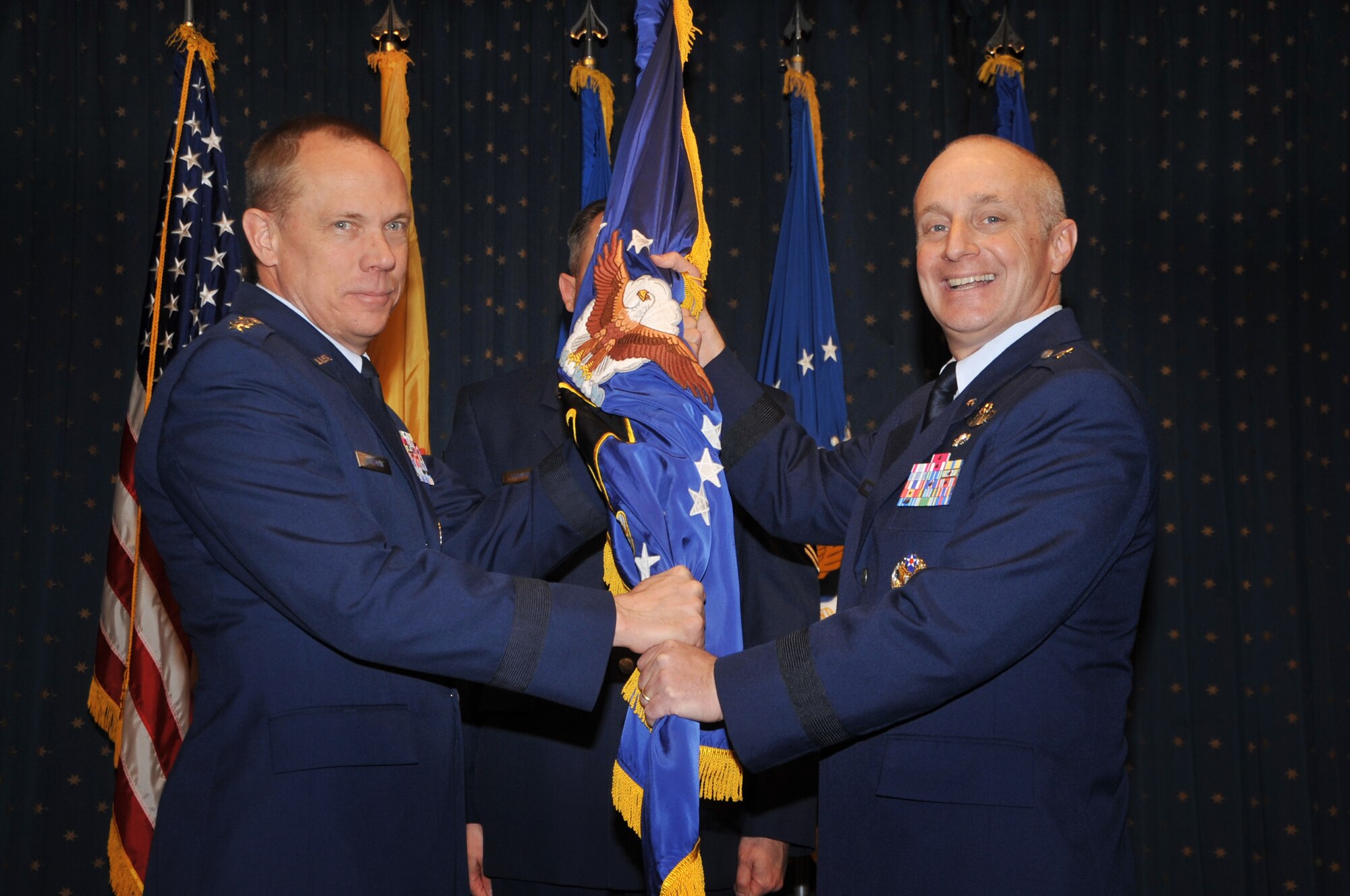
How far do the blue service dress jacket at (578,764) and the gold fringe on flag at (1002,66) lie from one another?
236 cm

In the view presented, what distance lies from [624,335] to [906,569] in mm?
774

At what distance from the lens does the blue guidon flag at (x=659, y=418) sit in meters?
2.10

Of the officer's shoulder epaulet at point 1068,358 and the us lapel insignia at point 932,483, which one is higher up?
the officer's shoulder epaulet at point 1068,358

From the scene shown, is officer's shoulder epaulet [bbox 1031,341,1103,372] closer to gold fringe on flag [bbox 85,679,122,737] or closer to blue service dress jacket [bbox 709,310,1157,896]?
blue service dress jacket [bbox 709,310,1157,896]

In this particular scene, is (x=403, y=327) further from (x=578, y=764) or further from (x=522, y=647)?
(x=522, y=647)

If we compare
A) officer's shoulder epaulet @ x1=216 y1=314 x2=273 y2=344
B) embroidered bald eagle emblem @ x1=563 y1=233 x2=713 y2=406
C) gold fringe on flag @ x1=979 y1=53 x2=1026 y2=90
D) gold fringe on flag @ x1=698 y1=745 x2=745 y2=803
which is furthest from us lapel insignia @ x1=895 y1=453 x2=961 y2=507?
gold fringe on flag @ x1=979 y1=53 x2=1026 y2=90

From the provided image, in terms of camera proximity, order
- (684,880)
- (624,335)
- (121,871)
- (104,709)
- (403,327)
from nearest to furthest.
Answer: (684,880), (624,335), (121,871), (104,709), (403,327)

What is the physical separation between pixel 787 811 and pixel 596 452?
1236 millimetres

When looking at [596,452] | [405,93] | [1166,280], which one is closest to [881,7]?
[1166,280]

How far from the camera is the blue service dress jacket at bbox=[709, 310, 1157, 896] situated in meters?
1.91

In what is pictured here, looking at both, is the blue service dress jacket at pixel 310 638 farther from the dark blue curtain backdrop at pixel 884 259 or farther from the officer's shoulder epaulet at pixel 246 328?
the dark blue curtain backdrop at pixel 884 259

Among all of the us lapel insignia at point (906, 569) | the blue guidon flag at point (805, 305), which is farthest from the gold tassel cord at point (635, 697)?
the blue guidon flag at point (805, 305)

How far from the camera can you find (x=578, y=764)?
2.82m

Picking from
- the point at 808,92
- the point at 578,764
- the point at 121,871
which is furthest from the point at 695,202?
the point at 121,871
